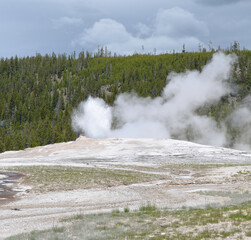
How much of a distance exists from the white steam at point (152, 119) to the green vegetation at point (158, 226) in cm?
12158

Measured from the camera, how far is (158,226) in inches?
664

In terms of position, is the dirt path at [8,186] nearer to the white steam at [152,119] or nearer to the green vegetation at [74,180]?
the green vegetation at [74,180]

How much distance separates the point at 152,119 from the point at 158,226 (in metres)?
153

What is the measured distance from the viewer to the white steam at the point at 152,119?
505 ft

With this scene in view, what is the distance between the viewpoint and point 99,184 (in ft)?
130

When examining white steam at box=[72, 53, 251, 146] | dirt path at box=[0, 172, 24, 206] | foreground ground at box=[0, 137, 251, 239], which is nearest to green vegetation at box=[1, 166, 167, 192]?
foreground ground at box=[0, 137, 251, 239]

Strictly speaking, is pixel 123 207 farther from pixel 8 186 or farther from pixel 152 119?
pixel 152 119

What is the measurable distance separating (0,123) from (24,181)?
143m

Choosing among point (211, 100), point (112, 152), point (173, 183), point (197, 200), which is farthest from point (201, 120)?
point (197, 200)

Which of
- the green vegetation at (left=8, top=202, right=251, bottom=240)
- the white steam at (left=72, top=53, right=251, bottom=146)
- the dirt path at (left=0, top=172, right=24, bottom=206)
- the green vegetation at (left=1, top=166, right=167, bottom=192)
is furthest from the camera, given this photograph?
the white steam at (left=72, top=53, right=251, bottom=146)

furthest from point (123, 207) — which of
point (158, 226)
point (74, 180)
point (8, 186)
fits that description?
point (8, 186)

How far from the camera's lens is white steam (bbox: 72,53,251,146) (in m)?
154

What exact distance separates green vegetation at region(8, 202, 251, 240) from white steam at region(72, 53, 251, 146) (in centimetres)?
12158

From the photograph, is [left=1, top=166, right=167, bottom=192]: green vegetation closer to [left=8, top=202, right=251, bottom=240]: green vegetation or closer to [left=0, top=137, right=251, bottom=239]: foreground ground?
[left=0, top=137, right=251, bottom=239]: foreground ground
